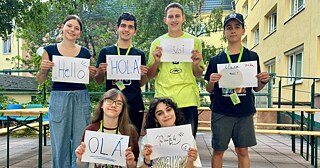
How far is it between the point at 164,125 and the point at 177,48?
0.69m

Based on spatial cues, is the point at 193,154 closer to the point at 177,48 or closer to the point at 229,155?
the point at 177,48

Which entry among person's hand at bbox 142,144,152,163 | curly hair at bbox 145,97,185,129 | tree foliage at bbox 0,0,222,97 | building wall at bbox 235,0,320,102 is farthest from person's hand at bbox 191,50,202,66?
building wall at bbox 235,0,320,102

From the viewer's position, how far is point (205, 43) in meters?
10.2

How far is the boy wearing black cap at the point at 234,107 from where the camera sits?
2.66m

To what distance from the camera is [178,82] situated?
103 inches

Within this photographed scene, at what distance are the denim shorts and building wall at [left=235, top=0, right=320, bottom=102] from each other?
13.8 feet

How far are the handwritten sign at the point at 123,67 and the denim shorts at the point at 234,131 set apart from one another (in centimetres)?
86

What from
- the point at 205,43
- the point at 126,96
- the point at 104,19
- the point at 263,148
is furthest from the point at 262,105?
the point at 104,19

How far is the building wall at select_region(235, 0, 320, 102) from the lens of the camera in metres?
8.30

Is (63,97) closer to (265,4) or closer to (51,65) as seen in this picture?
(51,65)

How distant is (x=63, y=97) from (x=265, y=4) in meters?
13.6

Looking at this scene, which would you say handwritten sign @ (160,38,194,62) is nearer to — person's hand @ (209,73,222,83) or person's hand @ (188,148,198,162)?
person's hand @ (209,73,222,83)

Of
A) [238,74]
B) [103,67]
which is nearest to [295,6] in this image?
[238,74]

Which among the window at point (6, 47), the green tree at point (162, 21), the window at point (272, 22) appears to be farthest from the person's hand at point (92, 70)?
the window at point (6, 47)
